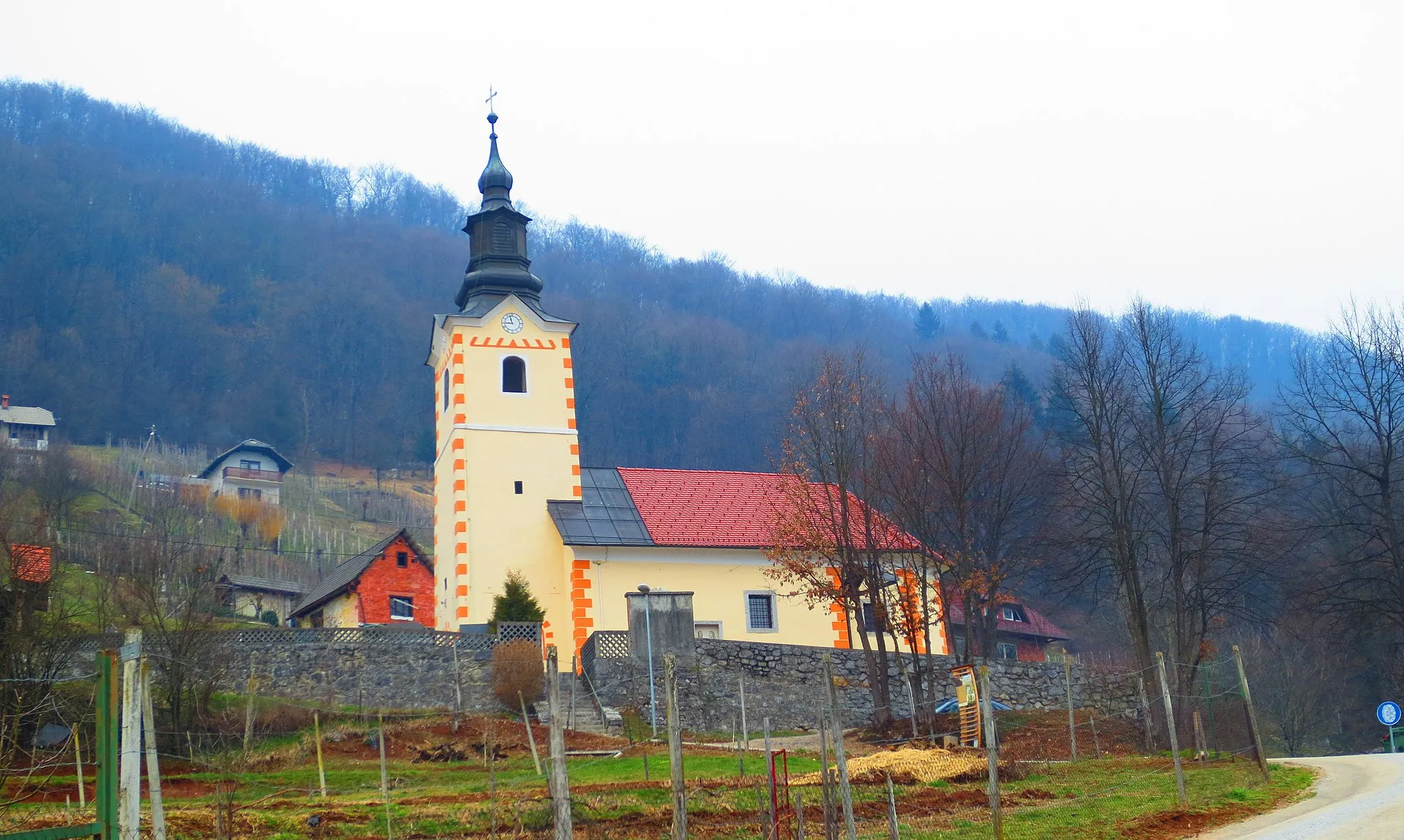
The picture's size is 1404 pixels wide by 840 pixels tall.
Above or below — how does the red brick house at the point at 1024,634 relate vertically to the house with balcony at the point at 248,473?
below

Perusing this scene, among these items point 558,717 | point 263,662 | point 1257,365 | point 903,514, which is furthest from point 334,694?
point 1257,365

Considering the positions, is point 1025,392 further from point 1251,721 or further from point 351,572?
point 1251,721

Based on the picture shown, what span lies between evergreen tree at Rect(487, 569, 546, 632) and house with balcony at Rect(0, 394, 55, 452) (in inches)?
2259

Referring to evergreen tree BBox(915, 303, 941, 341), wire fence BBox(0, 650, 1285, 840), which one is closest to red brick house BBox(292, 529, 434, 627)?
wire fence BBox(0, 650, 1285, 840)

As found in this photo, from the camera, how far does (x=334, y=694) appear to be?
1120 inches

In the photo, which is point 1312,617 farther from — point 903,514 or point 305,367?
point 305,367

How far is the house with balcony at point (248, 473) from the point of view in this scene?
80.2 m

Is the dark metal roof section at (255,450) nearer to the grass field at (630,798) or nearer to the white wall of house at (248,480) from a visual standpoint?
the white wall of house at (248,480)

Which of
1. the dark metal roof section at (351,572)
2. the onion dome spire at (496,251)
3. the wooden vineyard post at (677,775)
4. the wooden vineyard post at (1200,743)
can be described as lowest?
the wooden vineyard post at (1200,743)

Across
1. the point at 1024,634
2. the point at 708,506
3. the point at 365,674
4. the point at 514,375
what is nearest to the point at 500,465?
the point at 514,375

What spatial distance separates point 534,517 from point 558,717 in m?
21.9

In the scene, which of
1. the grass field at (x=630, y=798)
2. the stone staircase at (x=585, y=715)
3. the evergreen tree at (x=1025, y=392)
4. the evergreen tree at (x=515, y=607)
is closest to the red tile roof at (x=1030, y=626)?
the evergreen tree at (x=1025, y=392)

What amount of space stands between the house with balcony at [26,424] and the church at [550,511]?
53.1 m

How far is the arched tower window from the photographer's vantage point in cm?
3591
